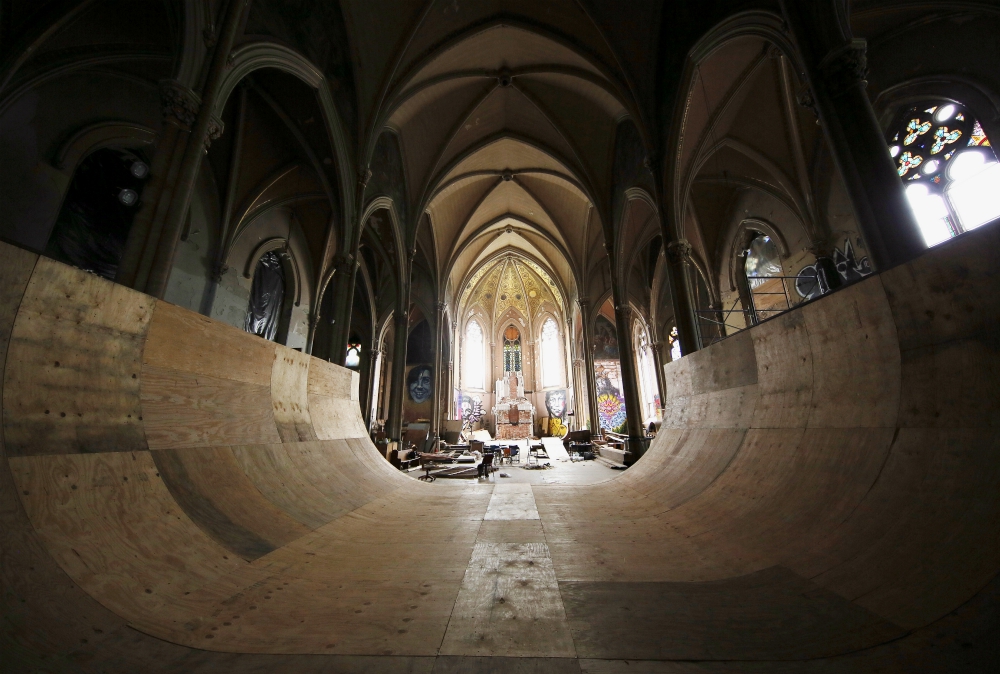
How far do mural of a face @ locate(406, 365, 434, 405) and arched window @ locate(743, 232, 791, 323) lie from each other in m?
17.5

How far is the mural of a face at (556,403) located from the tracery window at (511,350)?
11.2 feet

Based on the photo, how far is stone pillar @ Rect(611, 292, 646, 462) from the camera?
31.0 ft

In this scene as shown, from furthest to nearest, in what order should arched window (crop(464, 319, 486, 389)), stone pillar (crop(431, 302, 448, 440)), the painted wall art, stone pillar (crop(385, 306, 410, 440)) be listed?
1. arched window (crop(464, 319, 486, 389))
2. the painted wall art
3. stone pillar (crop(431, 302, 448, 440))
4. stone pillar (crop(385, 306, 410, 440))

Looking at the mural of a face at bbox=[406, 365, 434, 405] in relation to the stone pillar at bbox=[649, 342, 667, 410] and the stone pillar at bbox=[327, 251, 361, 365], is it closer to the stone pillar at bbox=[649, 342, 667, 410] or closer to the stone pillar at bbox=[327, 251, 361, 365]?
the stone pillar at bbox=[649, 342, 667, 410]

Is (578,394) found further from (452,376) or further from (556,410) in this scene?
(452,376)

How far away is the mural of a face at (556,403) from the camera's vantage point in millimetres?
26070

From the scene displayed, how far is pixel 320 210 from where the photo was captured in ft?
45.1

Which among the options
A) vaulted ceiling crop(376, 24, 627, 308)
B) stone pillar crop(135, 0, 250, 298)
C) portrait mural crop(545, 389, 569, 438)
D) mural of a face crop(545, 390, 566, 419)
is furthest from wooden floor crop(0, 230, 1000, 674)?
mural of a face crop(545, 390, 566, 419)

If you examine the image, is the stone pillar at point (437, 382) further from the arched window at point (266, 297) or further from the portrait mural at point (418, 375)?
the arched window at point (266, 297)

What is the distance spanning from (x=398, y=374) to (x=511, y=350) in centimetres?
1800

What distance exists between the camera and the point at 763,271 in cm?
1272

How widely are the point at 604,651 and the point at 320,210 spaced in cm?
1557

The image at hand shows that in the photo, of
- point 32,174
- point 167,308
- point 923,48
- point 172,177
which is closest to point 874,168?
point 167,308

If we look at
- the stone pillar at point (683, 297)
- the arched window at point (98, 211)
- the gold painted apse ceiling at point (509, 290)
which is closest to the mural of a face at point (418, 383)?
the gold painted apse ceiling at point (509, 290)
